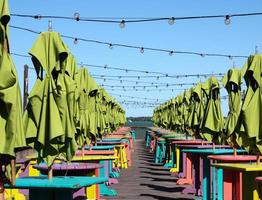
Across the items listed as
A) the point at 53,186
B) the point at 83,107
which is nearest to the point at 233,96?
the point at 83,107

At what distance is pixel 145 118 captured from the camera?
8006cm

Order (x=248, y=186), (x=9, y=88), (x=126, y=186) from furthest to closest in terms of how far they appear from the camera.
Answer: (x=126, y=186), (x=248, y=186), (x=9, y=88)

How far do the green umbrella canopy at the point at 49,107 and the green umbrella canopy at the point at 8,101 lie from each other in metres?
1.90

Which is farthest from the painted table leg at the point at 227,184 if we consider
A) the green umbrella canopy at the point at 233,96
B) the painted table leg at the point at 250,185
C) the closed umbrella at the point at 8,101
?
the closed umbrella at the point at 8,101

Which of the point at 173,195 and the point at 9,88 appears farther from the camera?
the point at 173,195

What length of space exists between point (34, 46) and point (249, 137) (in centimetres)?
309

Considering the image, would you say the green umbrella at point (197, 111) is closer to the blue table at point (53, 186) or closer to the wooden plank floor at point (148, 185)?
the wooden plank floor at point (148, 185)

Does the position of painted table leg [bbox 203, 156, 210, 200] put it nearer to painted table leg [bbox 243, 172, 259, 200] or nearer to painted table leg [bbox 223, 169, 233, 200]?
painted table leg [bbox 223, 169, 233, 200]

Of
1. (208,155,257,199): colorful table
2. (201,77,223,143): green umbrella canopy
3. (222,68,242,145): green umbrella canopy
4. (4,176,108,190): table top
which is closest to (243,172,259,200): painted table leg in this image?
(208,155,257,199): colorful table

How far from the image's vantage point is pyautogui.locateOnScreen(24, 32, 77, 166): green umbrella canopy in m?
6.47

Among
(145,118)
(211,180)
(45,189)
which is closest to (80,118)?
(211,180)

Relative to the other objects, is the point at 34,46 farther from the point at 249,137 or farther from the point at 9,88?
the point at 249,137

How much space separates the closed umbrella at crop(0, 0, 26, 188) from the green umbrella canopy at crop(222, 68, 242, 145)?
256 inches

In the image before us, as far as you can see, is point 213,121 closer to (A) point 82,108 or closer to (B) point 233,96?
(B) point 233,96
